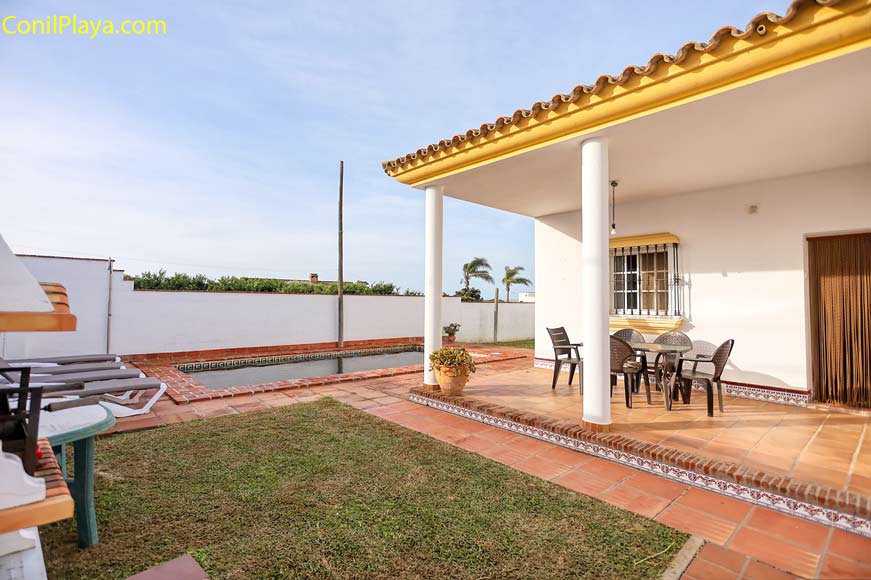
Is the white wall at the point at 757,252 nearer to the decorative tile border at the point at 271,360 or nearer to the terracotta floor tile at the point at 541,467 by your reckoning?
the terracotta floor tile at the point at 541,467

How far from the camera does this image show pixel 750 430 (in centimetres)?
448

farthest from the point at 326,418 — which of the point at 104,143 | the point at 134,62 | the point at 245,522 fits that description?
the point at 104,143

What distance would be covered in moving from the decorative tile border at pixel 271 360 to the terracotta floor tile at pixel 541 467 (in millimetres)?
9258

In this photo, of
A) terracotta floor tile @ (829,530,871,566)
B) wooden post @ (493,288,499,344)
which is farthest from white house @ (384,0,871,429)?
wooden post @ (493,288,499,344)

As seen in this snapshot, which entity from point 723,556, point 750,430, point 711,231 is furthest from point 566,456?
point 711,231

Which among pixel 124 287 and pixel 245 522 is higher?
pixel 124 287

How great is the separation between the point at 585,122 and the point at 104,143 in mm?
13904

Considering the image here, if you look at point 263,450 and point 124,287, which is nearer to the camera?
Answer: point 263,450

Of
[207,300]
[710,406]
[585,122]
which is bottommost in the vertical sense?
[710,406]

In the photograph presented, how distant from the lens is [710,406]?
5.04 meters

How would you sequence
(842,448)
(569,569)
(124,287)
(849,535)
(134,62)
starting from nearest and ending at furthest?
1. (569,569)
2. (849,535)
3. (842,448)
4. (134,62)
5. (124,287)

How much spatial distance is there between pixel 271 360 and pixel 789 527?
1174 cm

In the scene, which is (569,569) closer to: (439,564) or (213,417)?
(439,564)

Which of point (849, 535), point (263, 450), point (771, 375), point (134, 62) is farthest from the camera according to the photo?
point (134, 62)
